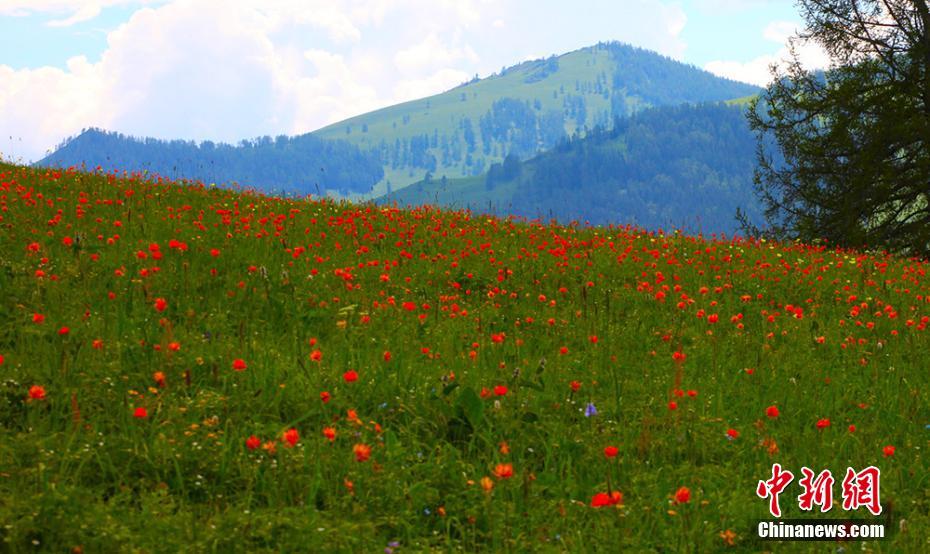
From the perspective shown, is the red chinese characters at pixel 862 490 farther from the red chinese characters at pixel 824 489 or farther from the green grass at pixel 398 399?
the green grass at pixel 398 399

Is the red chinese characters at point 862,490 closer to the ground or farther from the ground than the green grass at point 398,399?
closer to the ground

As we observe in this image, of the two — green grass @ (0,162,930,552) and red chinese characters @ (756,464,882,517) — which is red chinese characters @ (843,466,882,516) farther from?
green grass @ (0,162,930,552)

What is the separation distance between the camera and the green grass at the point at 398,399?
3748 mm

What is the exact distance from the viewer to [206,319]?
250 inches

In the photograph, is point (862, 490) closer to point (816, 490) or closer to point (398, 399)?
point (816, 490)

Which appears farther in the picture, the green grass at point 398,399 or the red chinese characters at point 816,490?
the red chinese characters at point 816,490

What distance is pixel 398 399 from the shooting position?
4941 mm

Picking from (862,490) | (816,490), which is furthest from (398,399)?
(862,490)

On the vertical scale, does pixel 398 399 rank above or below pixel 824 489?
above

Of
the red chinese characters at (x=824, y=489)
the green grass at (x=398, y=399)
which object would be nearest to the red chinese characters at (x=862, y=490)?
the red chinese characters at (x=824, y=489)

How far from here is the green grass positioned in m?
3.75

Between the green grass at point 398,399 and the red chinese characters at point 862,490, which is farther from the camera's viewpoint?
the red chinese characters at point 862,490

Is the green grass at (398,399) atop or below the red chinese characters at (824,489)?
atop

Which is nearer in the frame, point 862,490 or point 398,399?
point 862,490
